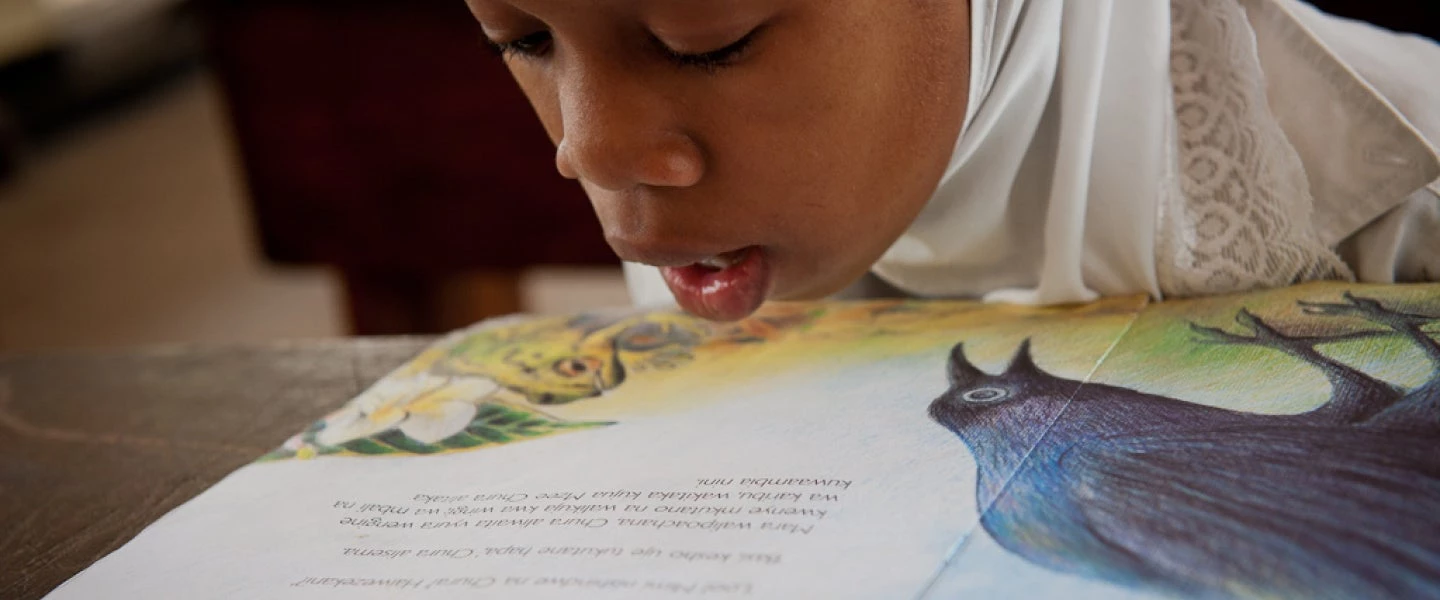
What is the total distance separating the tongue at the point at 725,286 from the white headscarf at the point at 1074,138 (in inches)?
3.9

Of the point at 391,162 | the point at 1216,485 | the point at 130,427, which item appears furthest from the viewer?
the point at 391,162

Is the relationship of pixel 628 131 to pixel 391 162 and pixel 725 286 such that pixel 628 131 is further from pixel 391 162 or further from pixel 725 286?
pixel 391 162

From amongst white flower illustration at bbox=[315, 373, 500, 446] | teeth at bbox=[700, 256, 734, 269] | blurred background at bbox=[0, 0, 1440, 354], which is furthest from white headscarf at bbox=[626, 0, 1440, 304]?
blurred background at bbox=[0, 0, 1440, 354]

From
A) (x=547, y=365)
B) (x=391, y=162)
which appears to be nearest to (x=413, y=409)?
(x=547, y=365)

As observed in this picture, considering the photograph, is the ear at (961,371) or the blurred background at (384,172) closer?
the ear at (961,371)

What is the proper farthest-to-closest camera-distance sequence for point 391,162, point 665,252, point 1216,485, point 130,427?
point 391,162, point 130,427, point 665,252, point 1216,485

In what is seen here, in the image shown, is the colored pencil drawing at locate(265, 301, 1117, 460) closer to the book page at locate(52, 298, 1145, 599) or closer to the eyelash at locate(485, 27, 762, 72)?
the book page at locate(52, 298, 1145, 599)

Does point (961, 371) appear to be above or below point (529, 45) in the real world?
below

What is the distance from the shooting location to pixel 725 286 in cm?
54

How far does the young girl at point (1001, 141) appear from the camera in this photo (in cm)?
48

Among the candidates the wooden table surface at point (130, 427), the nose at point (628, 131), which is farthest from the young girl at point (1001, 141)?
the wooden table surface at point (130, 427)

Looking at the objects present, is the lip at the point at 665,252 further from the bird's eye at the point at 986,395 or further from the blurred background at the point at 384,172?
the blurred background at the point at 384,172

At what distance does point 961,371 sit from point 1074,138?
110 millimetres

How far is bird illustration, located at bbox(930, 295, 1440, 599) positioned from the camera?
373mm
